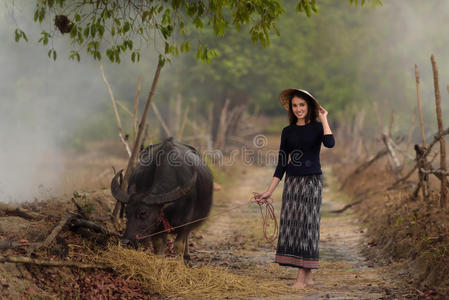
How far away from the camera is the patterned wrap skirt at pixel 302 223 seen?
5672 mm

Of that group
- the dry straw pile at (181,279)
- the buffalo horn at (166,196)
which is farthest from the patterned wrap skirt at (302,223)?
the buffalo horn at (166,196)

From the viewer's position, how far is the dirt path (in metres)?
5.61

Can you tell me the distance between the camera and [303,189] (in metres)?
5.71

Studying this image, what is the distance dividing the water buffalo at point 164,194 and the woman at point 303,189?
120cm

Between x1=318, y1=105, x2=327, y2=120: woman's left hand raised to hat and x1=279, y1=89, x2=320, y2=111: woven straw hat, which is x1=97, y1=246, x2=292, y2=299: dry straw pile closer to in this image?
x1=318, y1=105, x2=327, y2=120: woman's left hand raised to hat

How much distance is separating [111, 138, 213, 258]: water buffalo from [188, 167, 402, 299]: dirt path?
21.8 inches

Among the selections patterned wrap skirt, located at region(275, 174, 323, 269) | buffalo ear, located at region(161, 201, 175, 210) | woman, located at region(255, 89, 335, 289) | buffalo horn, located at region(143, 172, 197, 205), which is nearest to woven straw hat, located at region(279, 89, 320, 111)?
woman, located at region(255, 89, 335, 289)

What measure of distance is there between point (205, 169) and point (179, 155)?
904 millimetres

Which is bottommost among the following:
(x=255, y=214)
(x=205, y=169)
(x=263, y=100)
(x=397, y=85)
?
(x=255, y=214)

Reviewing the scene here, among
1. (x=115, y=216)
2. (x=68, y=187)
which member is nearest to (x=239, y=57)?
(x=68, y=187)

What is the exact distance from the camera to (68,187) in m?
9.75

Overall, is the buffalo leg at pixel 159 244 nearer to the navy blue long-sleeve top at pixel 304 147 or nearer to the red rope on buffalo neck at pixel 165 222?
the red rope on buffalo neck at pixel 165 222

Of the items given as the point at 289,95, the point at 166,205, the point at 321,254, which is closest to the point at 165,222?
the point at 166,205

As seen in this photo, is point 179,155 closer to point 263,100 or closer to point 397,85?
point 263,100
